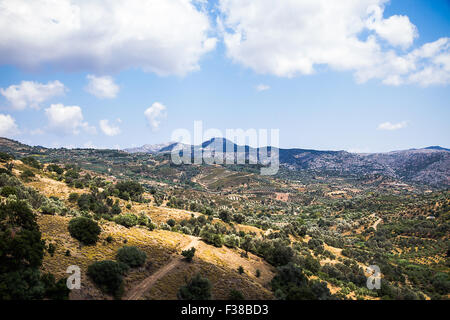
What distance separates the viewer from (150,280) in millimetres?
20219

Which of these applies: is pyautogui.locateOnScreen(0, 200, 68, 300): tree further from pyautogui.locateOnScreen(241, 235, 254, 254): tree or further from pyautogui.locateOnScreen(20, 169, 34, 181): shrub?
pyautogui.locateOnScreen(20, 169, 34, 181): shrub

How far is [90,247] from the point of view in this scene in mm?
23172

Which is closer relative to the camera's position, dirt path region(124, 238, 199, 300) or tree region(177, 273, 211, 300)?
tree region(177, 273, 211, 300)

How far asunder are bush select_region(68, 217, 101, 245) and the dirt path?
7.59m

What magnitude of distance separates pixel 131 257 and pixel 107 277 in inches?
137

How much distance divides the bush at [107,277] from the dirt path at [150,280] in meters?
0.95

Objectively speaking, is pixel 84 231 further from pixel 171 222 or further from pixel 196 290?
pixel 171 222

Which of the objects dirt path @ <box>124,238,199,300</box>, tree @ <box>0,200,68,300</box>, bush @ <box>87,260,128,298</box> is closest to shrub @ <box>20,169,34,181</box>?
tree @ <box>0,200,68,300</box>

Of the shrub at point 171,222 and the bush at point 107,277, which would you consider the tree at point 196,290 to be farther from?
the shrub at point 171,222

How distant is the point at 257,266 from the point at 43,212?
25.4m

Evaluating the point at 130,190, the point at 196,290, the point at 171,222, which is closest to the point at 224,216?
the point at 171,222

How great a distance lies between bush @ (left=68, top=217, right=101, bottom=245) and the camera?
2369cm

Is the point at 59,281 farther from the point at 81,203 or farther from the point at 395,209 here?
the point at 395,209

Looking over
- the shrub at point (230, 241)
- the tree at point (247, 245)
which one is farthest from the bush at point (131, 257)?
the tree at point (247, 245)
